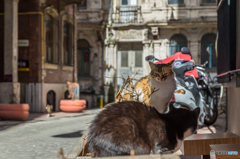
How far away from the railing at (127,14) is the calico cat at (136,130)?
74.5 ft

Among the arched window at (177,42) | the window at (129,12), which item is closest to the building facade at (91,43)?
the window at (129,12)

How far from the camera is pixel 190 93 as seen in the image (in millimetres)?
6027

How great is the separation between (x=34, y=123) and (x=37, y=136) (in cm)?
323

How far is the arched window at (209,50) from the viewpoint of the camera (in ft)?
76.8

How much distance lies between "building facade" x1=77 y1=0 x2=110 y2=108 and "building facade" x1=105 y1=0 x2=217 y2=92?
2.01 ft

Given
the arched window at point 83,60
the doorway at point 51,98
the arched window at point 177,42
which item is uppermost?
the arched window at point 177,42

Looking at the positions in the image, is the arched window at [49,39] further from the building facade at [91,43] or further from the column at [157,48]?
the column at [157,48]

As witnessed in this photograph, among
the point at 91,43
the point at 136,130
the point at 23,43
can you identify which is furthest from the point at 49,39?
the point at 136,130

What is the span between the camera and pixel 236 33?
601 centimetres

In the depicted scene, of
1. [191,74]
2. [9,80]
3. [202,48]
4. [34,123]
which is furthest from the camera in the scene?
[202,48]

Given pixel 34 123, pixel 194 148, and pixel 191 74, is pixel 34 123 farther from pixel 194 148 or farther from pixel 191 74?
pixel 194 148

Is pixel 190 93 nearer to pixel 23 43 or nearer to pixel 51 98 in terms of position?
pixel 23 43

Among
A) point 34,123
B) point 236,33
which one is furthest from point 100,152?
point 34,123

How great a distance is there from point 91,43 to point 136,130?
22949 mm
